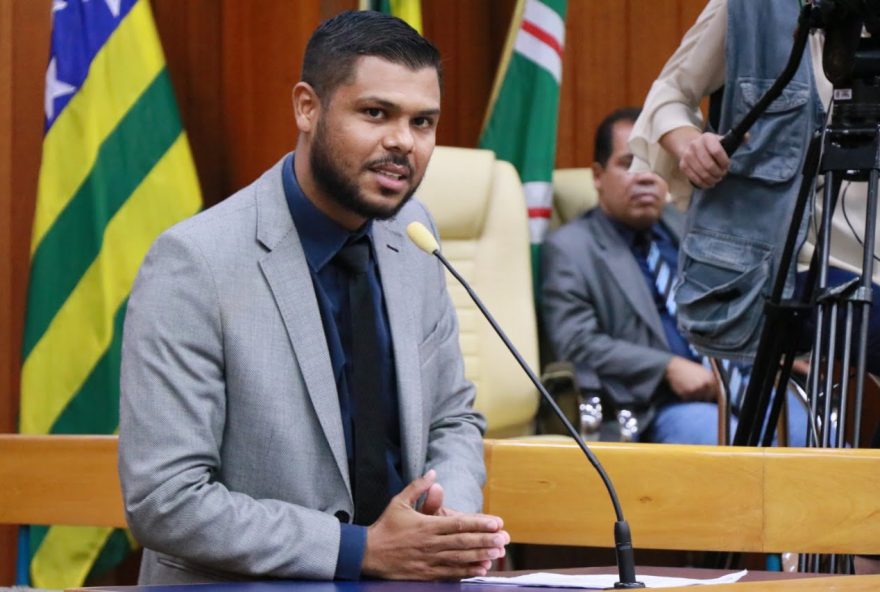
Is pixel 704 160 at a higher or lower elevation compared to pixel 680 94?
lower

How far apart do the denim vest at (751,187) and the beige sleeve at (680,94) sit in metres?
0.07

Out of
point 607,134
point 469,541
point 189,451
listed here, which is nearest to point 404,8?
point 607,134

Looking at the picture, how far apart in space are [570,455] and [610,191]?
185 centimetres

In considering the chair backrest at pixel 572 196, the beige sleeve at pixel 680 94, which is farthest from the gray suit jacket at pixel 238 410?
the chair backrest at pixel 572 196

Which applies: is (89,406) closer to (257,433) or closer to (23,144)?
(23,144)

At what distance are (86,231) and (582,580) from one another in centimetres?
180

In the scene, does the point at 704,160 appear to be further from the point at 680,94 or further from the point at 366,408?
the point at 366,408

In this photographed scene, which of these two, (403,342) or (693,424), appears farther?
(693,424)

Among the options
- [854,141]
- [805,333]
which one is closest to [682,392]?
[805,333]

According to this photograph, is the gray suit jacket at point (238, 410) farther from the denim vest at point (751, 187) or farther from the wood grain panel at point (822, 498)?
the denim vest at point (751, 187)

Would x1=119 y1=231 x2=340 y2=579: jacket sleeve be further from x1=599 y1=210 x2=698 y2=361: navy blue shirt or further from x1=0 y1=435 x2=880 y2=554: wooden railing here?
x1=599 y1=210 x2=698 y2=361: navy blue shirt

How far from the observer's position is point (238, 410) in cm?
172

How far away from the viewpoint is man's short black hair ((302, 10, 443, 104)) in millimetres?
1836

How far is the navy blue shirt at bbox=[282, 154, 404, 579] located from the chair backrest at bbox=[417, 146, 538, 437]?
1.77m
